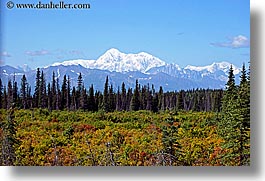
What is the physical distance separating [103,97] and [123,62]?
20cm

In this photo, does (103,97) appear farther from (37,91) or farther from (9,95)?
(9,95)

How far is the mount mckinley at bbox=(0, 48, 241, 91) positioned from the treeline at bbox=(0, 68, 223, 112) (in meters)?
0.02

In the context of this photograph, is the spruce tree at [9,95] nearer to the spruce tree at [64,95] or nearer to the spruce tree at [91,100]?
the spruce tree at [64,95]

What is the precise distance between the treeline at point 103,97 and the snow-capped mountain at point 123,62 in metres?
0.07

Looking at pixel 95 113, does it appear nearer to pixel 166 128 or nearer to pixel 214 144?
pixel 166 128

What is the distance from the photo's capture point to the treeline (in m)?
3.07

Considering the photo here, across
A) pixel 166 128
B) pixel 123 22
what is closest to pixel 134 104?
pixel 166 128

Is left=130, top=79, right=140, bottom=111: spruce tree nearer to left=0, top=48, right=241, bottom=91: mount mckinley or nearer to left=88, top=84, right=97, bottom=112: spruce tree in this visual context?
left=0, top=48, right=241, bottom=91: mount mckinley

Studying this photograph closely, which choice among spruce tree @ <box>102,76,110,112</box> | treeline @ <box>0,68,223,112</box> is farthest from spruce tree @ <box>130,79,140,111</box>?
spruce tree @ <box>102,76,110,112</box>

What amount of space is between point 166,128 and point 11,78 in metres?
0.79

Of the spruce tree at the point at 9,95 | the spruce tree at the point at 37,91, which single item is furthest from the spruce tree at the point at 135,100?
the spruce tree at the point at 9,95

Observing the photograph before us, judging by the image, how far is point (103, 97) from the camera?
10.2 feet

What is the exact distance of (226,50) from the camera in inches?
121

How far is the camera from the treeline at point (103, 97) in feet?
10.1
